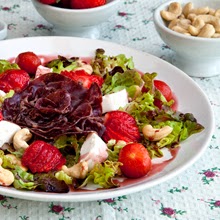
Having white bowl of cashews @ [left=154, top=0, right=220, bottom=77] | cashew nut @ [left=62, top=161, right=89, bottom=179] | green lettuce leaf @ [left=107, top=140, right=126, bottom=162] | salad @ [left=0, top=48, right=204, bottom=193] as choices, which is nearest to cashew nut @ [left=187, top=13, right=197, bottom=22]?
white bowl of cashews @ [left=154, top=0, right=220, bottom=77]

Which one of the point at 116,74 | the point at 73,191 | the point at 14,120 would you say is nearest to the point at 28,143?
the point at 14,120

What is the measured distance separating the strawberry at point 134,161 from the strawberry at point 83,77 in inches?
11.9

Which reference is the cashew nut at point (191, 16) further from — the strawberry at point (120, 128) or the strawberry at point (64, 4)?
the strawberry at point (120, 128)

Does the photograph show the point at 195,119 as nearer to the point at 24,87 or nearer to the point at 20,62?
the point at 24,87

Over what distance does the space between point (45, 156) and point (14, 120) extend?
0.15 m

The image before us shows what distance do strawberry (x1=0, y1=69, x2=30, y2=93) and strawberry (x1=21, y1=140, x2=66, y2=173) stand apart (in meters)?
0.28

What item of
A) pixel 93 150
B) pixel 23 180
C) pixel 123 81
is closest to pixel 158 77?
pixel 123 81

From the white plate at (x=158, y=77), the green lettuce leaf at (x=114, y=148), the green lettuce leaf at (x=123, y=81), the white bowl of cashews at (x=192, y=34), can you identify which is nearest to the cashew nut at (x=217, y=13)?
the white bowl of cashews at (x=192, y=34)

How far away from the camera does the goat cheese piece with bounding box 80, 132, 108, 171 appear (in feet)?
4.02

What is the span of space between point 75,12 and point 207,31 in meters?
0.37

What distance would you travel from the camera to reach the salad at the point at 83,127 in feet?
3.93

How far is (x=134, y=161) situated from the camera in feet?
3.97

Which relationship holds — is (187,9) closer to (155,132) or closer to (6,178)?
(155,132)

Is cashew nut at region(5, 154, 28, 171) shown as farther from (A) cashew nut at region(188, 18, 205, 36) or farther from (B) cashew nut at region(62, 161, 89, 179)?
(A) cashew nut at region(188, 18, 205, 36)
